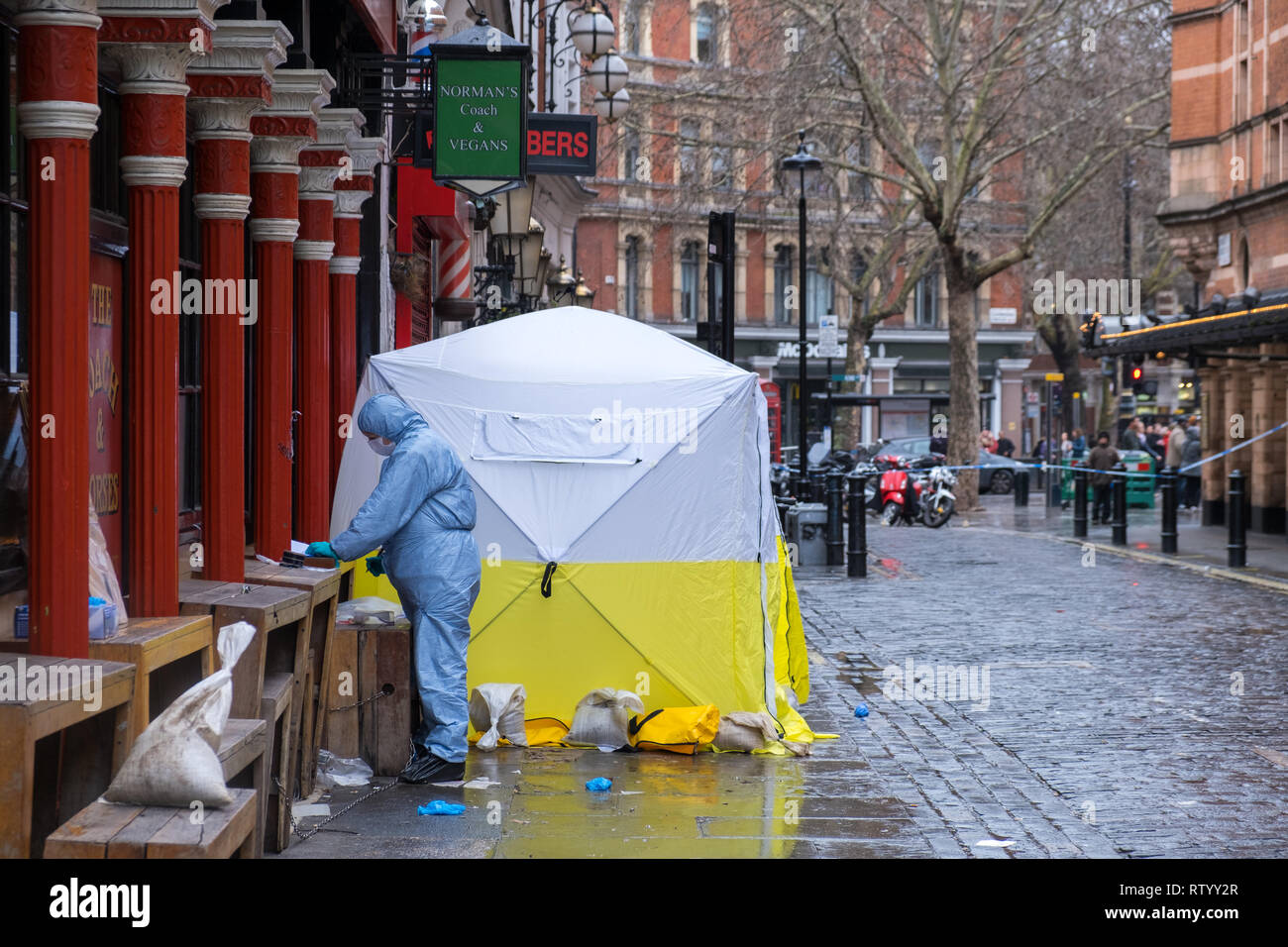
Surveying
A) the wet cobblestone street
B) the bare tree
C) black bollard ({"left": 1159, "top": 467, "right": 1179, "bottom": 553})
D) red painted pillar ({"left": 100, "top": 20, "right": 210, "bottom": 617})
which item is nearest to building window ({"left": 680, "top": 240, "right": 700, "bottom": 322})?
the bare tree

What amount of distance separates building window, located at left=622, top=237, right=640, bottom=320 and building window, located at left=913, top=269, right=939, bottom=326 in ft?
38.1

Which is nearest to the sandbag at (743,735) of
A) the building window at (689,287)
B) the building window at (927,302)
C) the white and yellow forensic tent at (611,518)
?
the white and yellow forensic tent at (611,518)

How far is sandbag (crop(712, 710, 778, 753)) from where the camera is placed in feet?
28.4

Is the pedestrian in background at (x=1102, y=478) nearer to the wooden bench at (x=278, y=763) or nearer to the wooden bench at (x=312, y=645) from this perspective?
the wooden bench at (x=312, y=645)

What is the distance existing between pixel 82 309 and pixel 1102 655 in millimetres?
8838

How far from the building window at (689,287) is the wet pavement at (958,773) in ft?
150

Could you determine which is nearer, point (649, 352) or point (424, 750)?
point (424, 750)

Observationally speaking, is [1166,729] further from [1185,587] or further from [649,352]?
[1185,587]

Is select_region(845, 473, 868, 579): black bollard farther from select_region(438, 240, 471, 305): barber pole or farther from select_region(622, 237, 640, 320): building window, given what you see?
select_region(622, 237, 640, 320): building window

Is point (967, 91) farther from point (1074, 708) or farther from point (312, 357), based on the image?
point (312, 357)

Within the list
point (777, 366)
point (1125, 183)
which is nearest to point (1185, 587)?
point (1125, 183)

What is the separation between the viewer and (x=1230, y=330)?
821 inches

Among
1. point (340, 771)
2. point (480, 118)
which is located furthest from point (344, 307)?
point (340, 771)

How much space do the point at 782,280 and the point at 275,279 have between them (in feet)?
176
